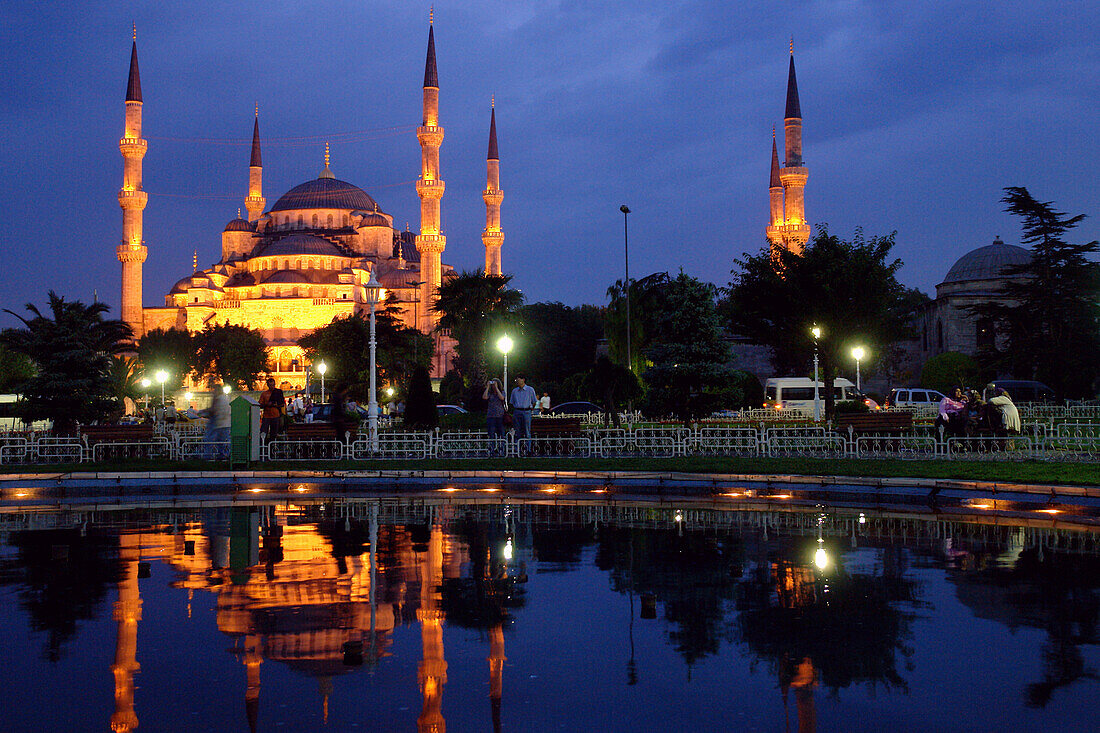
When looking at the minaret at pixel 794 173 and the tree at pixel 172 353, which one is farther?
the tree at pixel 172 353

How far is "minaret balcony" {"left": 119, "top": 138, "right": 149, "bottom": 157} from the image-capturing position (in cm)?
6875

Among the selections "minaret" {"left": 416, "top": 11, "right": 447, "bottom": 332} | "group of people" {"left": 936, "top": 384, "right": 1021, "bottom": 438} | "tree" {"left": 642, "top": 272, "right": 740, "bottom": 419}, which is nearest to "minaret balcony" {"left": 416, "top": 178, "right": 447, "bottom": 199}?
"minaret" {"left": 416, "top": 11, "right": 447, "bottom": 332}

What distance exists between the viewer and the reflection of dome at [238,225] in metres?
93.9

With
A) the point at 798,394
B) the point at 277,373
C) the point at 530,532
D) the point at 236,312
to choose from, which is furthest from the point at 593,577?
the point at 236,312

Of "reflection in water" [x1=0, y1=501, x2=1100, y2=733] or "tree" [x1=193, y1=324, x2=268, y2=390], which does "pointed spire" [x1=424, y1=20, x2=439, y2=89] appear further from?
"reflection in water" [x1=0, y1=501, x2=1100, y2=733]

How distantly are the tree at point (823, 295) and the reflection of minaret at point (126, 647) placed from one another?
18.8 meters

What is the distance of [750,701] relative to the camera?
13.6 feet

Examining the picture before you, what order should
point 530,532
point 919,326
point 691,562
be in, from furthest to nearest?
point 919,326, point 530,532, point 691,562

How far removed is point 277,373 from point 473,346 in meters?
40.9

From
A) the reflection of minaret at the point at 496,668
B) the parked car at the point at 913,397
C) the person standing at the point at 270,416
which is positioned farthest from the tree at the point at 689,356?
the reflection of minaret at the point at 496,668

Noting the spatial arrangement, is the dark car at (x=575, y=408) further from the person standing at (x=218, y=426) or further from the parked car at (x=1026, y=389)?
the parked car at (x=1026, y=389)

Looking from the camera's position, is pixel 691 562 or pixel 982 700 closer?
pixel 982 700

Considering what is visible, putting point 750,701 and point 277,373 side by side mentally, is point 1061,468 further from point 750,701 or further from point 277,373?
point 277,373

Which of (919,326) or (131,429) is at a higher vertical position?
(919,326)
